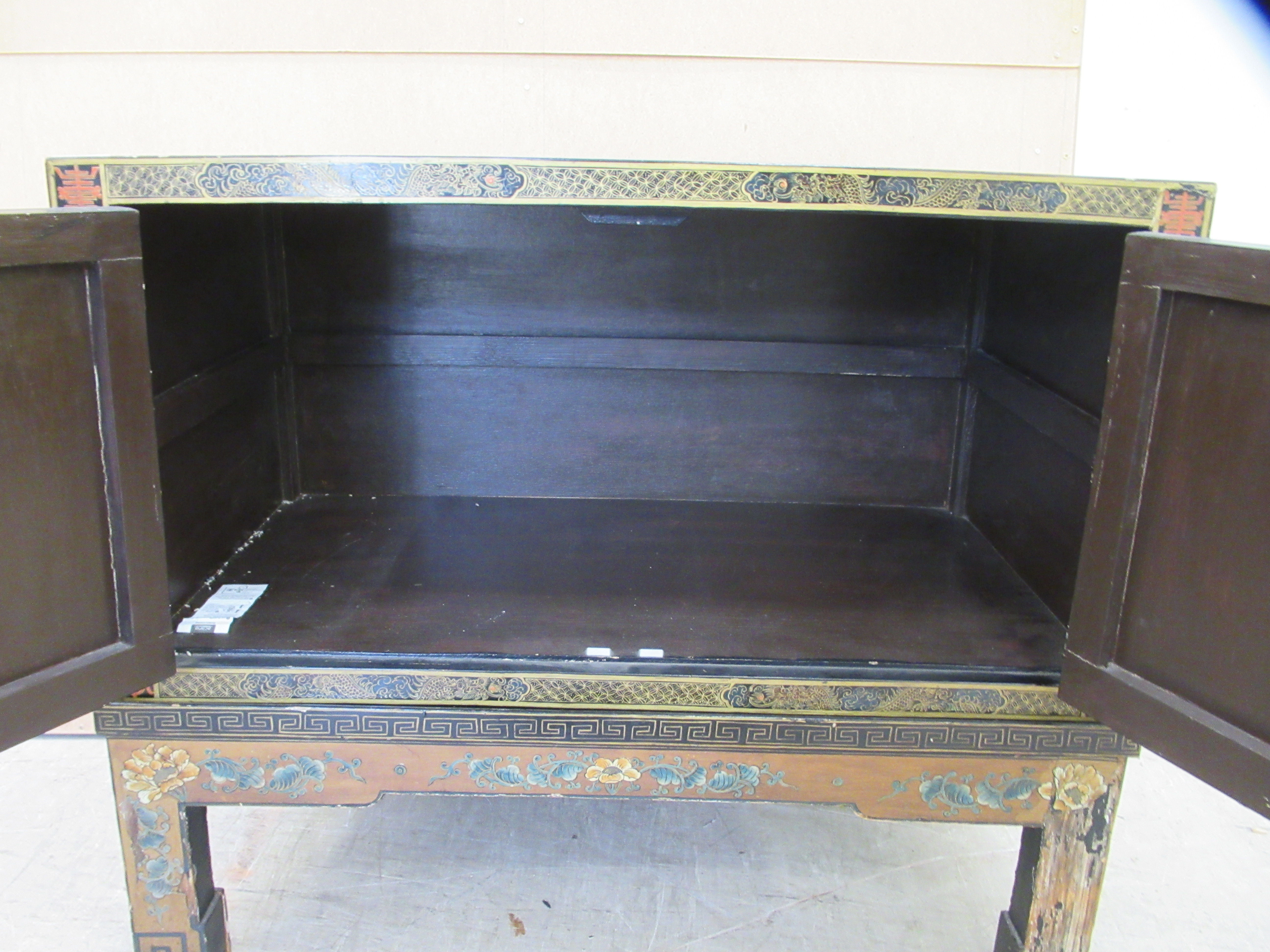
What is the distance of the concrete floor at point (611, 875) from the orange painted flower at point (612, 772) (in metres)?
0.49

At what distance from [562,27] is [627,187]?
61 cm

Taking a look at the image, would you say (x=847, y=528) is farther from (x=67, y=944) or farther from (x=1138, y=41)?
(x=67, y=944)

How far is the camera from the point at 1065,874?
5.44ft

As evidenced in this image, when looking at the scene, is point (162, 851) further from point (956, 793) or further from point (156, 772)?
point (956, 793)

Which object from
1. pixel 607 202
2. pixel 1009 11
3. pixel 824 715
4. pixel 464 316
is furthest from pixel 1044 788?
pixel 464 316

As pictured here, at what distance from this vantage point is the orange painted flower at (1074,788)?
1607 millimetres

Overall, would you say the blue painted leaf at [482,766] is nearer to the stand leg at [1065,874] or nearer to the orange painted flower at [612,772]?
the orange painted flower at [612,772]

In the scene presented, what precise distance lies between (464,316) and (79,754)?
1491 millimetres

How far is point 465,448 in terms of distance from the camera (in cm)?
245

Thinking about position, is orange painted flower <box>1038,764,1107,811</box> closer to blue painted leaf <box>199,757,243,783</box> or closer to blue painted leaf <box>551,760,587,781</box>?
blue painted leaf <box>551,760,587,781</box>

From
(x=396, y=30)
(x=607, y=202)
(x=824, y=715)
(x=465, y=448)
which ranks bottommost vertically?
(x=824, y=715)

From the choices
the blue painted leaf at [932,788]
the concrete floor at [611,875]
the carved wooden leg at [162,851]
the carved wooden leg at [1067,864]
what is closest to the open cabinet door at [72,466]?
the carved wooden leg at [162,851]

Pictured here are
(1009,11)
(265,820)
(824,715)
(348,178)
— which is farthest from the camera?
(265,820)

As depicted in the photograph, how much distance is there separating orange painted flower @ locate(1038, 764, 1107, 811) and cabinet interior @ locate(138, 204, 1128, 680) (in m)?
0.37
